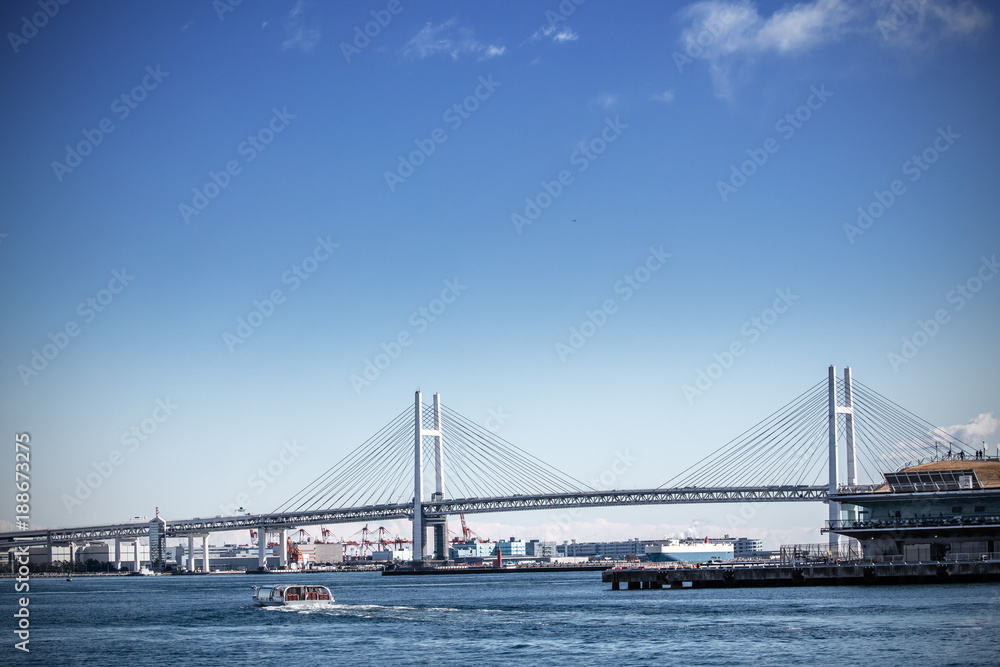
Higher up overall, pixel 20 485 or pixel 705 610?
pixel 20 485

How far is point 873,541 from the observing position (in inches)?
2384

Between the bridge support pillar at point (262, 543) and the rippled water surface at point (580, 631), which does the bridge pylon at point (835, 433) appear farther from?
the bridge support pillar at point (262, 543)

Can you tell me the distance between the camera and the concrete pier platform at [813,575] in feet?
178

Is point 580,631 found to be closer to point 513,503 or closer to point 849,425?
point 849,425

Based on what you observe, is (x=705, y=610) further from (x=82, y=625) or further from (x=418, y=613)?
(x=82, y=625)

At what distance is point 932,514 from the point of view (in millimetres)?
58281

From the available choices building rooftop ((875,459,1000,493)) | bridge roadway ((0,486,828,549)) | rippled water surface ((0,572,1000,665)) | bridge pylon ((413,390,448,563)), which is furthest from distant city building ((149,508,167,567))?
building rooftop ((875,459,1000,493))

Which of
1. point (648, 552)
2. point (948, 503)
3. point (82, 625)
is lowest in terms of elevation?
point (648, 552)

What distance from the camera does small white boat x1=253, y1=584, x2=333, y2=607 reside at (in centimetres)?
5772

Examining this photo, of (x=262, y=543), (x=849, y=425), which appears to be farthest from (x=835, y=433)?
(x=262, y=543)

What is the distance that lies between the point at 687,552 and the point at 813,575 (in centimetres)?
12718

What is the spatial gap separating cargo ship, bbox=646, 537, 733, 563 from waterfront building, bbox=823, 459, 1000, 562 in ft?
388

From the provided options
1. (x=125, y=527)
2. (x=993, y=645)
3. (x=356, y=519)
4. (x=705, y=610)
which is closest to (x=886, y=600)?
(x=705, y=610)

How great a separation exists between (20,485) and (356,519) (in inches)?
4179
